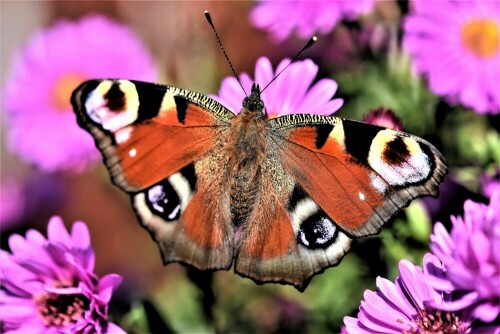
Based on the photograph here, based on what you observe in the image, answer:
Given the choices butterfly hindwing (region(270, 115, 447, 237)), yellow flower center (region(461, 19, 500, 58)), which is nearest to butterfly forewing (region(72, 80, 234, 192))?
butterfly hindwing (region(270, 115, 447, 237))

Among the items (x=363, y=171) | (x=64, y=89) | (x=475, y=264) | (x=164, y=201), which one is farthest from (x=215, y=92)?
(x=475, y=264)

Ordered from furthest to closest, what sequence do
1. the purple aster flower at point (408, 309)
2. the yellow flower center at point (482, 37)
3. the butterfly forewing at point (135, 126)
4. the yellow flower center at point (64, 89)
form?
1. the yellow flower center at point (64, 89)
2. the yellow flower center at point (482, 37)
3. the butterfly forewing at point (135, 126)
4. the purple aster flower at point (408, 309)

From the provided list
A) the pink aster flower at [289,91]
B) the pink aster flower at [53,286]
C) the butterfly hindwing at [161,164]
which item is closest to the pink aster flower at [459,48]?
the pink aster flower at [289,91]

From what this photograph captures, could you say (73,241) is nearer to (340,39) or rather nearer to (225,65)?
(340,39)

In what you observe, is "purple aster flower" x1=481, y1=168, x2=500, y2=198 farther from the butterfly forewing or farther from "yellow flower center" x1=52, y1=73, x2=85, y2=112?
"yellow flower center" x1=52, y1=73, x2=85, y2=112

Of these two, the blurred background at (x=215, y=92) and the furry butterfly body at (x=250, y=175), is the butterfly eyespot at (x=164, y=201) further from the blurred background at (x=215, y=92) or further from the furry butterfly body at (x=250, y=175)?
the blurred background at (x=215, y=92)

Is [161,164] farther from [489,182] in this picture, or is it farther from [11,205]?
[11,205]
